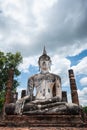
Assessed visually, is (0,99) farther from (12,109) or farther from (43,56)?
(12,109)

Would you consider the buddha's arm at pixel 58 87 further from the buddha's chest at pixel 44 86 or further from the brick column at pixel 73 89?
the brick column at pixel 73 89

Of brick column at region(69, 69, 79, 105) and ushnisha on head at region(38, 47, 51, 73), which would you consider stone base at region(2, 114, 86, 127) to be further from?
brick column at region(69, 69, 79, 105)

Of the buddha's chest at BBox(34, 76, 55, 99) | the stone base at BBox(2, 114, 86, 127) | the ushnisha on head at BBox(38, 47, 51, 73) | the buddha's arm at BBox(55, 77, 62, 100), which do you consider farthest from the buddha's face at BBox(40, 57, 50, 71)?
the stone base at BBox(2, 114, 86, 127)

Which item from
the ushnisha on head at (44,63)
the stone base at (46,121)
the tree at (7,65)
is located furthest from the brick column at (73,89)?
the tree at (7,65)

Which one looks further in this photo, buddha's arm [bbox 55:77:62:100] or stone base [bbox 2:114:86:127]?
buddha's arm [bbox 55:77:62:100]

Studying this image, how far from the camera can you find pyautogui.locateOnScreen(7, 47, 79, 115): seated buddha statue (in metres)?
5.57

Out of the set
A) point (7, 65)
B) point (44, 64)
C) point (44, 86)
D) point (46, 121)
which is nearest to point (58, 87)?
point (44, 86)

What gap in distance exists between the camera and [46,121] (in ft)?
16.0

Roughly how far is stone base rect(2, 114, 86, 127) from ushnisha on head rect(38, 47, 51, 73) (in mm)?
4298

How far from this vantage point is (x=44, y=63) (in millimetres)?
9539

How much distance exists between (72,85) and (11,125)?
597 cm

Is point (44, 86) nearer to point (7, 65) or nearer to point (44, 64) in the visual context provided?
point (44, 64)

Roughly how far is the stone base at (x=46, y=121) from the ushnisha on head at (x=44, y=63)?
14.1 ft

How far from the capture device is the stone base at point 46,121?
182 inches
